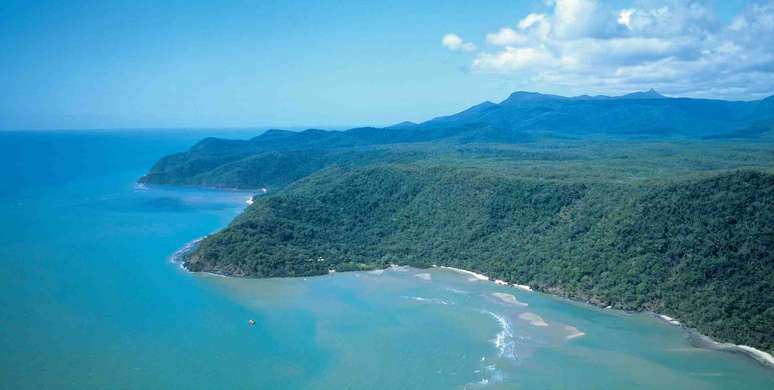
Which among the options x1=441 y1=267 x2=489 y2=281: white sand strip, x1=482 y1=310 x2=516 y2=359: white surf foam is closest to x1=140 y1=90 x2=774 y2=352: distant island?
x1=441 y1=267 x2=489 y2=281: white sand strip

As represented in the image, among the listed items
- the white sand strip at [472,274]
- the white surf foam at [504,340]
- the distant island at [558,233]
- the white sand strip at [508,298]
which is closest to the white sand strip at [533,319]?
the white surf foam at [504,340]

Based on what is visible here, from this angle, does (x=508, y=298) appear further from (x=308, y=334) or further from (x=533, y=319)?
(x=308, y=334)

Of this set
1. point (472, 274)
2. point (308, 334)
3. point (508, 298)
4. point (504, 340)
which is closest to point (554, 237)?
point (472, 274)

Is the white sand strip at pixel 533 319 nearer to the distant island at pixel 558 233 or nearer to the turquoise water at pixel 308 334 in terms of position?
the turquoise water at pixel 308 334

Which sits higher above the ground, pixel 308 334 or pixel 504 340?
pixel 504 340

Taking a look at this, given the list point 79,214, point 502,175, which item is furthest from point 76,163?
point 502,175

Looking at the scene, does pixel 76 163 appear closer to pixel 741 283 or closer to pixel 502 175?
pixel 502 175
